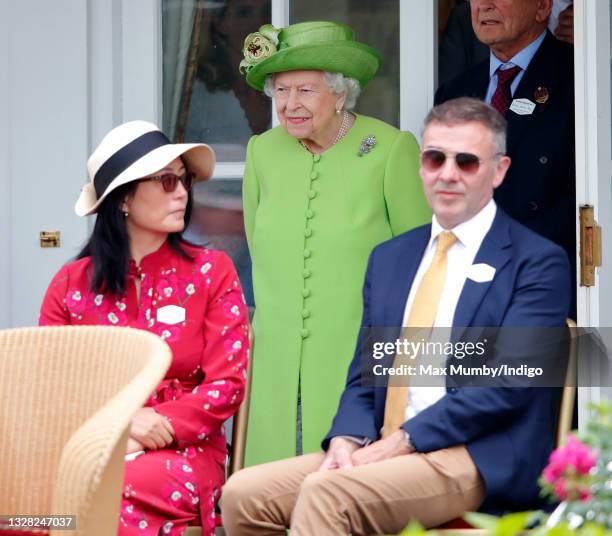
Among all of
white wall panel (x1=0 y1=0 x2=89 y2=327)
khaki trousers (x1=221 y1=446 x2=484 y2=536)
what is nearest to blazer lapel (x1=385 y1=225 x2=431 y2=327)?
khaki trousers (x1=221 y1=446 x2=484 y2=536)

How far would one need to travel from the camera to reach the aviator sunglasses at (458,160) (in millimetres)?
3146

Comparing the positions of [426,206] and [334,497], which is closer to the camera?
[334,497]

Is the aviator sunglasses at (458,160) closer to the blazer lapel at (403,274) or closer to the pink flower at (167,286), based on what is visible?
the blazer lapel at (403,274)

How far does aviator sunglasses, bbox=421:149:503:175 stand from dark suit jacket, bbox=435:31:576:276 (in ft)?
2.30

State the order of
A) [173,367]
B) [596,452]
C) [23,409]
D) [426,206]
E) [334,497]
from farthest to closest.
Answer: [426,206]
[173,367]
[334,497]
[23,409]
[596,452]

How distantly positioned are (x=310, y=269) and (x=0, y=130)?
1330mm

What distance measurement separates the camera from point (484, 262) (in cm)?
309

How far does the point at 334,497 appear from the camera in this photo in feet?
9.39

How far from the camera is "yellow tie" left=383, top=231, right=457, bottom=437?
308 cm

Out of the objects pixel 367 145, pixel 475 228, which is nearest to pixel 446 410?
pixel 475 228

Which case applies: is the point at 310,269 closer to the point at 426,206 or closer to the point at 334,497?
the point at 426,206

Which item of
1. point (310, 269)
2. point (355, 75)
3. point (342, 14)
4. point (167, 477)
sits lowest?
point (167, 477)

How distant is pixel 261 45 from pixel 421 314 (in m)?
1.19

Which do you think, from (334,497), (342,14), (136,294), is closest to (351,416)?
(334,497)
